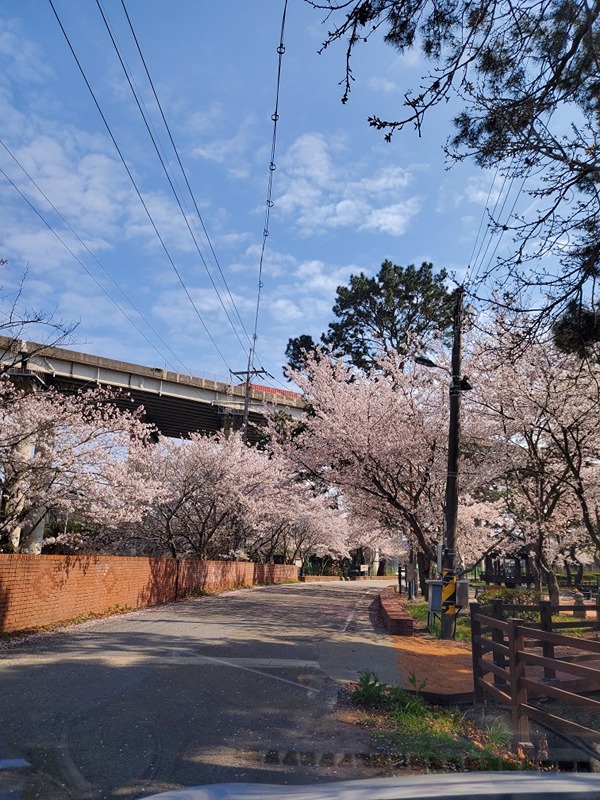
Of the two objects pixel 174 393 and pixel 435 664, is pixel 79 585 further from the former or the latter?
Answer: pixel 174 393

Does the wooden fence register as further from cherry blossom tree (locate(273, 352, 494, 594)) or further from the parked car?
cherry blossom tree (locate(273, 352, 494, 594))

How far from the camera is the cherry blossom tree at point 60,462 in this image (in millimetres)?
14820

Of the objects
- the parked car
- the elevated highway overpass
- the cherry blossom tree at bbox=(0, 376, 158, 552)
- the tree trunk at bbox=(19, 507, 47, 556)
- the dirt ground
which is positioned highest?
the elevated highway overpass

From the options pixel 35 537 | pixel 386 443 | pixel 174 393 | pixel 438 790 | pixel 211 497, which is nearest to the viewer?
pixel 438 790

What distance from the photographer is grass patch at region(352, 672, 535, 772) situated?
5.57 meters

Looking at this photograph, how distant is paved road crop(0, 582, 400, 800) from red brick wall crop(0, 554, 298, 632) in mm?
668

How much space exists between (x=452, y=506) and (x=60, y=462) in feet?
30.7

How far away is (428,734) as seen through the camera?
643 cm

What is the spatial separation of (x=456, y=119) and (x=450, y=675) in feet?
26.0

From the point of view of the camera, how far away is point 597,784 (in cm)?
260

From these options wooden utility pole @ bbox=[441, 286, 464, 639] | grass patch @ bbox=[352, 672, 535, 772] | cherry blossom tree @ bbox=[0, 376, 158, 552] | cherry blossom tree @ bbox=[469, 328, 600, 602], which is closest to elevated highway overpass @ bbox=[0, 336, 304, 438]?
cherry blossom tree @ bbox=[0, 376, 158, 552]

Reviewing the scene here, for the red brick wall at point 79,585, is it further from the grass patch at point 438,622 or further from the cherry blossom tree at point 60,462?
the grass patch at point 438,622

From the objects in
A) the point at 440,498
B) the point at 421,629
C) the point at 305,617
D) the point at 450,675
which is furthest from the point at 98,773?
the point at 440,498

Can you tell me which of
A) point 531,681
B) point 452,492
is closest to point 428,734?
point 531,681
